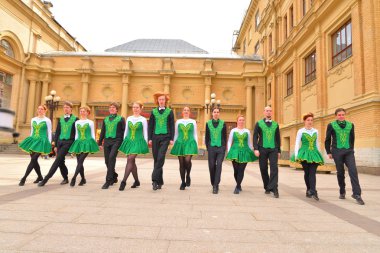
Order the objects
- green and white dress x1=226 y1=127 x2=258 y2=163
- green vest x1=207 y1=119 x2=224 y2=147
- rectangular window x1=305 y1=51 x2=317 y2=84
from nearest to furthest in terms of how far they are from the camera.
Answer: green and white dress x1=226 y1=127 x2=258 y2=163 < green vest x1=207 y1=119 x2=224 y2=147 < rectangular window x1=305 y1=51 x2=317 y2=84

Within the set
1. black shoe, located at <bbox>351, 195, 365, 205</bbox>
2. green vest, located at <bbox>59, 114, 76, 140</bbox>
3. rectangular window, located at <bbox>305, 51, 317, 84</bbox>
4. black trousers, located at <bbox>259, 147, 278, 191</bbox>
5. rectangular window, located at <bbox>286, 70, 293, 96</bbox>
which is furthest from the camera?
rectangular window, located at <bbox>286, 70, 293, 96</bbox>

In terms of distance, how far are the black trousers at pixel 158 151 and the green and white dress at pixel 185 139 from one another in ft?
0.87

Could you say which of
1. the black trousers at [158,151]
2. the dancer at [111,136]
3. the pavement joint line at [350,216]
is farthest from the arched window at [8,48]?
the pavement joint line at [350,216]

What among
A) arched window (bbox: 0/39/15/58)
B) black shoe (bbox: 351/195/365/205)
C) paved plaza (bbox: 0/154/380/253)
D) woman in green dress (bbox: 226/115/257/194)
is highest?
arched window (bbox: 0/39/15/58)

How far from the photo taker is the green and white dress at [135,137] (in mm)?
6641

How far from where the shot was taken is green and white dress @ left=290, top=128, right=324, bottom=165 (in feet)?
20.3

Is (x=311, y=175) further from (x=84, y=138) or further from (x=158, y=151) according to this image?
(x=84, y=138)

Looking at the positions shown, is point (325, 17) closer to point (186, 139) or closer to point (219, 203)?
point (186, 139)

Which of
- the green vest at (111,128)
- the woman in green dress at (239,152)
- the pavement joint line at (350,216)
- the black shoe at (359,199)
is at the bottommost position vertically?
the pavement joint line at (350,216)

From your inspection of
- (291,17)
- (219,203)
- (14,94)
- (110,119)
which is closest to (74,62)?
(14,94)

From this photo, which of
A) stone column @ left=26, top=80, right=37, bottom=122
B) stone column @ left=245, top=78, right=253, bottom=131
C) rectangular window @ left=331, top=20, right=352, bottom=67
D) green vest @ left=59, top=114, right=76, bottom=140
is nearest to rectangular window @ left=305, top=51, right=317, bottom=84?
rectangular window @ left=331, top=20, right=352, bottom=67

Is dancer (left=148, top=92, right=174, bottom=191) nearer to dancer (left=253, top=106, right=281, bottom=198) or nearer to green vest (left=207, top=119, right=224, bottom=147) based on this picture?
green vest (left=207, top=119, right=224, bottom=147)

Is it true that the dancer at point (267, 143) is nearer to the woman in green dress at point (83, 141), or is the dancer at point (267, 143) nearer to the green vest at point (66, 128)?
the woman in green dress at point (83, 141)

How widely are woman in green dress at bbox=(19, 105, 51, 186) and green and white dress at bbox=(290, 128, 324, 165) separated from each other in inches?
227
